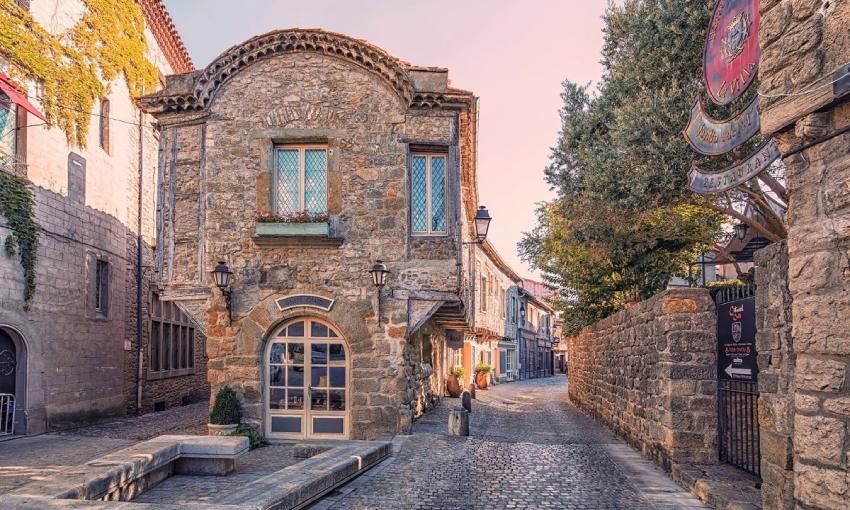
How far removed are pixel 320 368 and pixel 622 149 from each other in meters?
6.21

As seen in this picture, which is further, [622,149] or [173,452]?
[622,149]

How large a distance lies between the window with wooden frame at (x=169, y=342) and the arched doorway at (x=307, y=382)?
7.27 m

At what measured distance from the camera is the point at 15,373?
40.7 ft

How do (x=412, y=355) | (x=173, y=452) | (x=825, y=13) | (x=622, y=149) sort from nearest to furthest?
1. (x=825, y=13)
2. (x=173, y=452)
3. (x=622, y=149)
4. (x=412, y=355)

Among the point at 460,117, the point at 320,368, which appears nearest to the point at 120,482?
the point at 320,368

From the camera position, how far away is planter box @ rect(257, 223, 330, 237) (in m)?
11.4

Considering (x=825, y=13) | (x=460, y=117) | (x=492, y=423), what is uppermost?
(x=460, y=117)

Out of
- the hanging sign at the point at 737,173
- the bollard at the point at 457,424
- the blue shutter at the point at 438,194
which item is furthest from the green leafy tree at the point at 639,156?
the bollard at the point at 457,424

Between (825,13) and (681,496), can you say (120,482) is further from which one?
(825,13)

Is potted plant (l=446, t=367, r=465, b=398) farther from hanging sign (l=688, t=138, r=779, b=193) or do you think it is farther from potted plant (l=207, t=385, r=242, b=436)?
hanging sign (l=688, t=138, r=779, b=193)

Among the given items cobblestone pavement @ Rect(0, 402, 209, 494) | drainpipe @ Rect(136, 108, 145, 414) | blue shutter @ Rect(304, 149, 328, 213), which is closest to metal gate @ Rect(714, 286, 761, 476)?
blue shutter @ Rect(304, 149, 328, 213)

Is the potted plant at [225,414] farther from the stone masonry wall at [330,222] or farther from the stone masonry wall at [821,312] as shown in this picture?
the stone masonry wall at [821,312]

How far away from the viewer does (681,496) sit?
716 cm

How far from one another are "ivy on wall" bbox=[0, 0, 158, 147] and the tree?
9.76 meters
